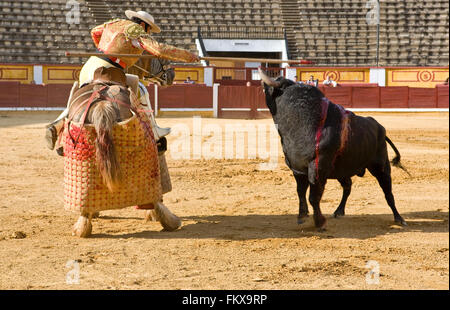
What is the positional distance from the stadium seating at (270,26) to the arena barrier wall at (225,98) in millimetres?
1982

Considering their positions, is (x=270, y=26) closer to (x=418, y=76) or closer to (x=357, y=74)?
(x=357, y=74)

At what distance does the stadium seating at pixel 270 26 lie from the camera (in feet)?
65.7

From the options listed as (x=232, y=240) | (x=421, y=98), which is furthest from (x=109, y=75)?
(x=421, y=98)

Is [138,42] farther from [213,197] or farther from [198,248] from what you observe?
[213,197]

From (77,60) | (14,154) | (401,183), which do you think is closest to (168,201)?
(401,183)

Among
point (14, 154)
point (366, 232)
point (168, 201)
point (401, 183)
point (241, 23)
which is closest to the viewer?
point (366, 232)

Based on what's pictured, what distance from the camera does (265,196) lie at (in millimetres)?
5641

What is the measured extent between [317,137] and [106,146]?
52.0 inches

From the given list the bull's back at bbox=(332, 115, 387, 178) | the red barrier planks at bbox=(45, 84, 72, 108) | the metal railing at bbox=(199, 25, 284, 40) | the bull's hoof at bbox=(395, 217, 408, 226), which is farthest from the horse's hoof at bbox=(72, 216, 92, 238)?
the metal railing at bbox=(199, 25, 284, 40)

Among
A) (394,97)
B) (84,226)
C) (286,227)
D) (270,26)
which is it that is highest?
(270,26)

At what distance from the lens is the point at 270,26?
21.5m

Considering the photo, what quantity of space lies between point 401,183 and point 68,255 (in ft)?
12.4

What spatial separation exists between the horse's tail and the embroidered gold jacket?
47 centimetres

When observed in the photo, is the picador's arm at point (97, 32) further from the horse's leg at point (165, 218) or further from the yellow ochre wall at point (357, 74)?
the yellow ochre wall at point (357, 74)
